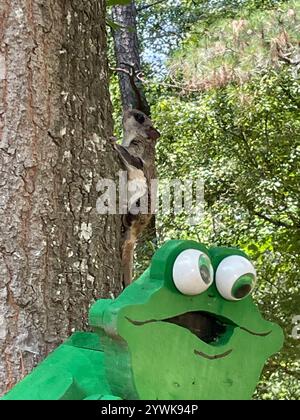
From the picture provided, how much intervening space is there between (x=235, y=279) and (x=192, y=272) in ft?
0.14

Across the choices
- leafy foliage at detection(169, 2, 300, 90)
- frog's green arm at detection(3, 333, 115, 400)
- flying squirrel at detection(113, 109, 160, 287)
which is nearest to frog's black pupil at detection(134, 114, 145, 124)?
flying squirrel at detection(113, 109, 160, 287)

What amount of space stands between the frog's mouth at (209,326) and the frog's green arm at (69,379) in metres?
0.09

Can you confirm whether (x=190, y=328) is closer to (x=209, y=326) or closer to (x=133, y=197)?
(x=209, y=326)

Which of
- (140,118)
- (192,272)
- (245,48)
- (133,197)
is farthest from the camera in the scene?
(245,48)

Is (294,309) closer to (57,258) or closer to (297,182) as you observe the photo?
(297,182)

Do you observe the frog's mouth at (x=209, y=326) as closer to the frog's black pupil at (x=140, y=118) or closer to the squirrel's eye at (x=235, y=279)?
the squirrel's eye at (x=235, y=279)

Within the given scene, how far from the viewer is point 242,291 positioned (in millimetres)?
574

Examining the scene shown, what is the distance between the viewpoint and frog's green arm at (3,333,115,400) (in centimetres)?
59

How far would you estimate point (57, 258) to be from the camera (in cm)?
94

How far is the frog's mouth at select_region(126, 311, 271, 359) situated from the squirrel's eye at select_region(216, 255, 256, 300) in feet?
0.09

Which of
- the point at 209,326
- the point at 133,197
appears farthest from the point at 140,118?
the point at 209,326

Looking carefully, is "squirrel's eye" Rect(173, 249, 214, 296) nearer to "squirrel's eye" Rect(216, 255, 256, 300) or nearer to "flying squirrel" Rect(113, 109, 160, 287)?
"squirrel's eye" Rect(216, 255, 256, 300)

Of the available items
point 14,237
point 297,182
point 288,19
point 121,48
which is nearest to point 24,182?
point 14,237
